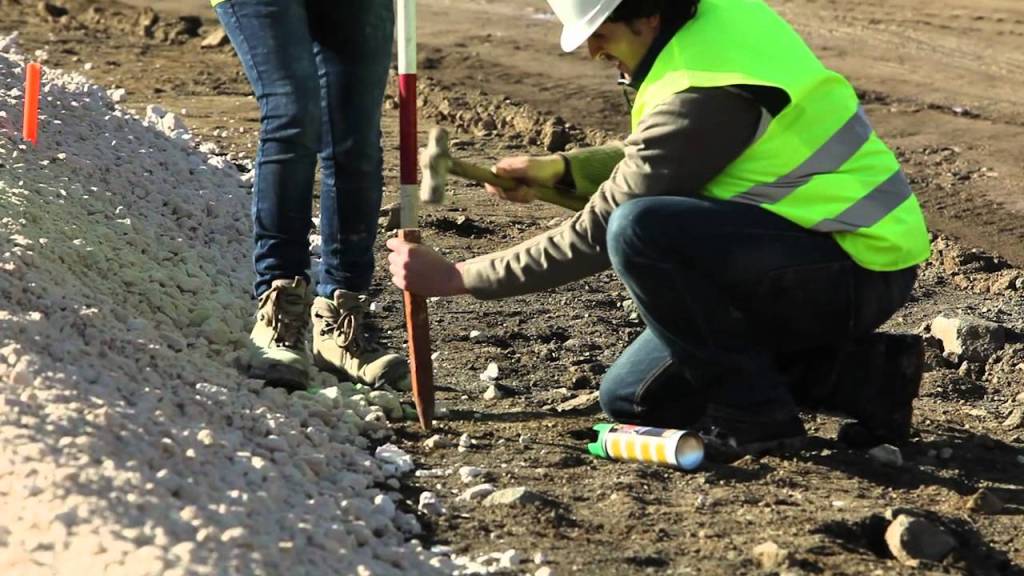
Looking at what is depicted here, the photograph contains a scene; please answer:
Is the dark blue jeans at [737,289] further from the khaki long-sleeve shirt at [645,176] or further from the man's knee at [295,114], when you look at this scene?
the man's knee at [295,114]

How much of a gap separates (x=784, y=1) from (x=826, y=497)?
29.2 feet

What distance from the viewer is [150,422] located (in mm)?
3977

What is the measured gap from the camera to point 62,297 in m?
4.66

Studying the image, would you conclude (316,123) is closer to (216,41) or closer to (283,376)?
(283,376)

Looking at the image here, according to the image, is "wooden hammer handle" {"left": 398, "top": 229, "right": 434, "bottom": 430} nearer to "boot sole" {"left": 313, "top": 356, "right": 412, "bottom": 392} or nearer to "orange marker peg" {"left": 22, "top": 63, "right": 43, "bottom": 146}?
"boot sole" {"left": 313, "top": 356, "right": 412, "bottom": 392}

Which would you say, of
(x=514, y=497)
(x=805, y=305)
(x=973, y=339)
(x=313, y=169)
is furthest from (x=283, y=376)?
(x=973, y=339)

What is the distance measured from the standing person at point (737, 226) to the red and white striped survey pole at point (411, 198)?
0.19 metres

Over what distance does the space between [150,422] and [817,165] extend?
1.75 metres

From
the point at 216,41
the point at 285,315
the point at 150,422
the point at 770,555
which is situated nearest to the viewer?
the point at 770,555

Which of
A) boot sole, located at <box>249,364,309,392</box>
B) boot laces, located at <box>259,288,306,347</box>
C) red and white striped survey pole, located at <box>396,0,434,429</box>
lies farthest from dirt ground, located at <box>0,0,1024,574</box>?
boot laces, located at <box>259,288,306,347</box>

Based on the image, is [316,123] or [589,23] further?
[316,123]

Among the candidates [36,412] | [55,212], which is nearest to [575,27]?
[36,412]

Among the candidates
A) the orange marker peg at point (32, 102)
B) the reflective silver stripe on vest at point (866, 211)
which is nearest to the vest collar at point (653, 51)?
the reflective silver stripe on vest at point (866, 211)

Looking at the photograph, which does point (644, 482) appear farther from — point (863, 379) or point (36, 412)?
point (36, 412)
